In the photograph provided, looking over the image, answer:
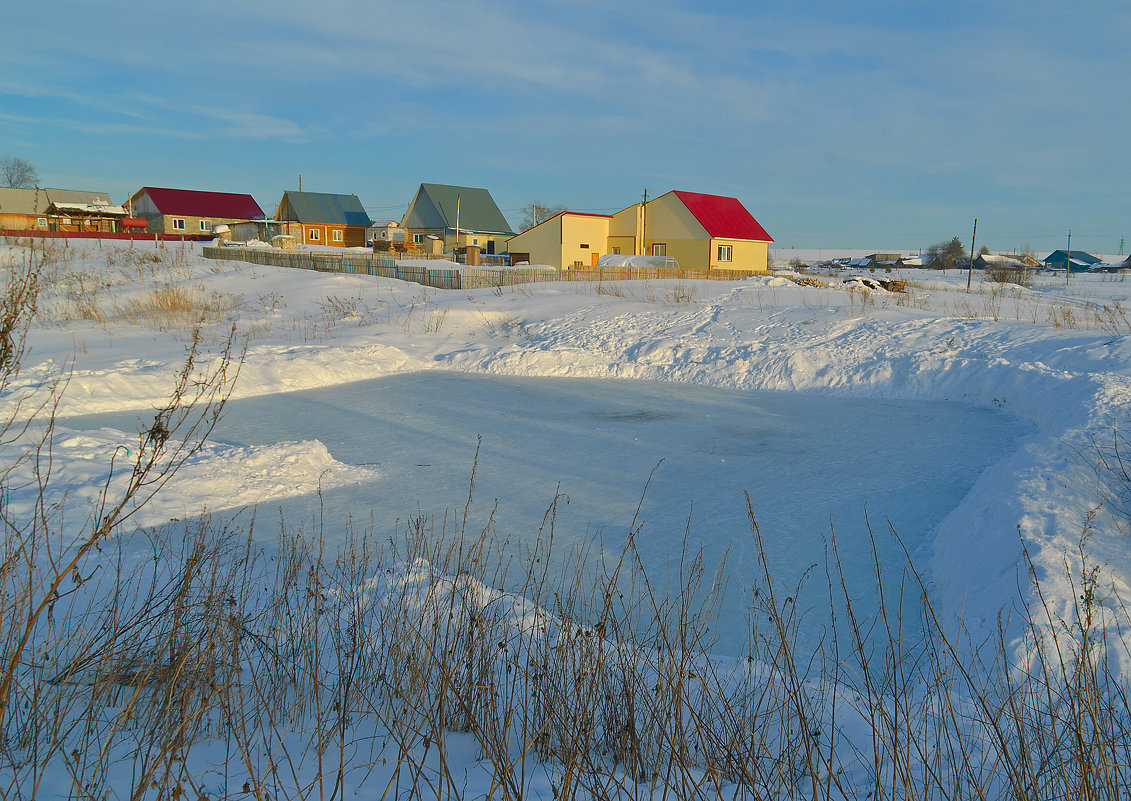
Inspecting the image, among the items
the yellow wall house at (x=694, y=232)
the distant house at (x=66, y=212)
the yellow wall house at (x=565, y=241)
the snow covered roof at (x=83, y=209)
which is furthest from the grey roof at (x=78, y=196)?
the yellow wall house at (x=694, y=232)

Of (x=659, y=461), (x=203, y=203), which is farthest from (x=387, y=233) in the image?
(x=659, y=461)

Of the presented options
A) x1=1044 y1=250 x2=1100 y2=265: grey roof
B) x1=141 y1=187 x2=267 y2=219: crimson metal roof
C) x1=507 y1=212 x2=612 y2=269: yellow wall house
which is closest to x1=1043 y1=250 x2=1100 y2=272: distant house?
x1=1044 y1=250 x2=1100 y2=265: grey roof

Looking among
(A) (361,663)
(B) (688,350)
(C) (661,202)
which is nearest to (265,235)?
(C) (661,202)

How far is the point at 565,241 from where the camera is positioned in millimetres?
40938

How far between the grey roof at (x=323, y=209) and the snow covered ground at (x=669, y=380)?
27.0 metres

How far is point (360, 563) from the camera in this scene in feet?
16.8

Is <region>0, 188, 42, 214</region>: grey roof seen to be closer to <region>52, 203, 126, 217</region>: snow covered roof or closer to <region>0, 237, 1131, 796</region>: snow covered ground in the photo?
<region>52, 203, 126, 217</region>: snow covered roof

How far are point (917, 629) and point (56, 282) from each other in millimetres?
26851

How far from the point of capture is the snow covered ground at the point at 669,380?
589 cm

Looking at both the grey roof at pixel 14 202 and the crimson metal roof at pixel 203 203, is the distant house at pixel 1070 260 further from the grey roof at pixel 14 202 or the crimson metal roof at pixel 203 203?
the grey roof at pixel 14 202

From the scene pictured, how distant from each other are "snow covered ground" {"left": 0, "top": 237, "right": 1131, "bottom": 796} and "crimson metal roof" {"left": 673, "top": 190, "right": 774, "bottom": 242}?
1572cm

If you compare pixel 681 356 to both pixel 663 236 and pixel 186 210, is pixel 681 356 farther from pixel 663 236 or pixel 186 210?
pixel 186 210

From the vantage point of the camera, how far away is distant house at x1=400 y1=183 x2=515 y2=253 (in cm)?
5312

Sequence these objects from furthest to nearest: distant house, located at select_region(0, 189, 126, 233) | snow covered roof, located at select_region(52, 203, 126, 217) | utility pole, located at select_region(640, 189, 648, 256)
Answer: snow covered roof, located at select_region(52, 203, 126, 217) → distant house, located at select_region(0, 189, 126, 233) → utility pole, located at select_region(640, 189, 648, 256)
